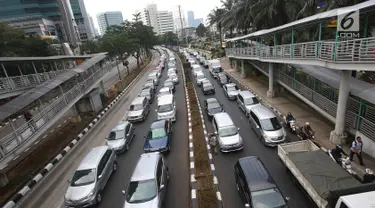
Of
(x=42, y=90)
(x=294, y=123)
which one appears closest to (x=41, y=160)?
(x=42, y=90)

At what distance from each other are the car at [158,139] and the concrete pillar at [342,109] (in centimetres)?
961

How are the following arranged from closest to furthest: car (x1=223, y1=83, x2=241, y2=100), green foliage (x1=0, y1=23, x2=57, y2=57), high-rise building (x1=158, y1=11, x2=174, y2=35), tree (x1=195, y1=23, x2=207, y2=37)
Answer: car (x1=223, y1=83, x2=241, y2=100)
green foliage (x1=0, y1=23, x2=57, y2=57)
tree (x1=195, y1=23, x2=207, y2=37)
high-rise building (x1=158, y1=11, x2=174, y2=35)

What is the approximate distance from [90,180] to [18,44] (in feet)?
94.7

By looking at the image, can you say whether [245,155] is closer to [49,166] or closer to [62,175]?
[62,175]

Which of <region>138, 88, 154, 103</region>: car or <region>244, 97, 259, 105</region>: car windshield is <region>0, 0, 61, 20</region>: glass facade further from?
<region>244, 97, 259, 105</region>: car windshield

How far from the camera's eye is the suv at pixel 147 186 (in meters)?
8.56

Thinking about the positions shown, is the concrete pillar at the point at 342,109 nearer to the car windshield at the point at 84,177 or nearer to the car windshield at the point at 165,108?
the car windshield at the point at 165,108

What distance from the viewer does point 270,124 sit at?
13.0 meters

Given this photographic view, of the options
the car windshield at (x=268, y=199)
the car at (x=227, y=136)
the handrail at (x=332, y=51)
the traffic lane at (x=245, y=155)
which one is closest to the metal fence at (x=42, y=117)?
the traffic lane at (x=245, y=155)

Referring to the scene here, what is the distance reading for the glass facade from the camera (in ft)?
238

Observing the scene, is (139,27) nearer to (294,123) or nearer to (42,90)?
(42,90)

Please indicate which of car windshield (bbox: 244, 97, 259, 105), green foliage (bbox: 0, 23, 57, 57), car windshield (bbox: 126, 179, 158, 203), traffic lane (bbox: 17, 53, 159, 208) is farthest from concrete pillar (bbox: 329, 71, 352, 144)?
green foliage (bbox: 0, 23, 57, 57)

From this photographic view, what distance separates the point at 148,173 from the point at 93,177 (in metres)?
2.86

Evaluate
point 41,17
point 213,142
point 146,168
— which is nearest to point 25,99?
point 146,168
